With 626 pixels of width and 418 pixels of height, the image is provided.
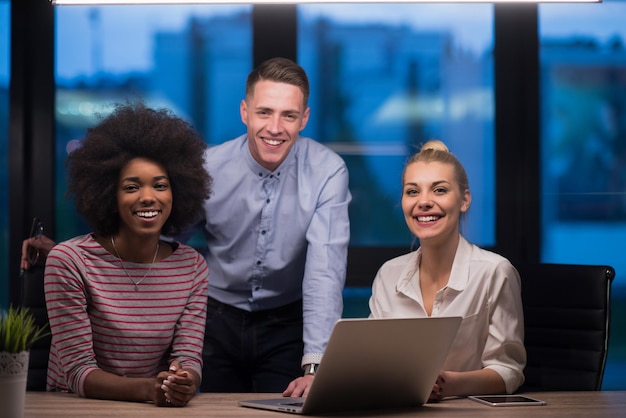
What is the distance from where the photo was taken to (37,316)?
8.44 feet

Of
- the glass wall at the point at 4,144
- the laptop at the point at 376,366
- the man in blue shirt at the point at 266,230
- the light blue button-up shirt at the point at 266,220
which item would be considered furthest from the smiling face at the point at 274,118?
the glass wall at the point at 4,144

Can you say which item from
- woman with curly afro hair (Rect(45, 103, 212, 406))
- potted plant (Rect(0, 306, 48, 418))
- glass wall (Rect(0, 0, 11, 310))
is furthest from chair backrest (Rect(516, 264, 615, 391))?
glass wall (Rect(0, 0, 11, 310))

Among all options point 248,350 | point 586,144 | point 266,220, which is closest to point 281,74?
point 266,220

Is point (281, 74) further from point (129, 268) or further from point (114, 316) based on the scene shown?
point (114, 316)

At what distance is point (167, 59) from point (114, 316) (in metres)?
2.13

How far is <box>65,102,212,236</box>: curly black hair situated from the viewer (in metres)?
2.33

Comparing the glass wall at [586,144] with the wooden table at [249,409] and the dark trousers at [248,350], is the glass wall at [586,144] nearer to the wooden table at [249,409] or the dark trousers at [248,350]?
the dark trousers at [248,350]

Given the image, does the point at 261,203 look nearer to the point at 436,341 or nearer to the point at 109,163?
the point at 109,163

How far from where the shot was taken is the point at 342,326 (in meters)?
1.68

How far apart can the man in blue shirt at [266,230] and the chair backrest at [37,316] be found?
1.99 feet

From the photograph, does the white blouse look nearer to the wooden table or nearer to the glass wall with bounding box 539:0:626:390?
the wooden table

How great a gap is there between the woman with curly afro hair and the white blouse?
0.64 m

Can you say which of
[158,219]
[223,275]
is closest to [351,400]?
[158,219]

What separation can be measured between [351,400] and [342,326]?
0.84 feet
